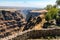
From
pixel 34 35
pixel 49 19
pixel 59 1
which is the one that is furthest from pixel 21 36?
pixel 59 1

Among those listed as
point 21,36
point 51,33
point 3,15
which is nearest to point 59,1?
point 51,33

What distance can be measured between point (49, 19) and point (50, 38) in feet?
51.7

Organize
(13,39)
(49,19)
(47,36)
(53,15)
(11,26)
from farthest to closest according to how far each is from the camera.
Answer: (11,26) → (53,15) → (49,19) → (47,36) → (13,39)

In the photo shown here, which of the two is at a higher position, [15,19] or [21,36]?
[21,36]

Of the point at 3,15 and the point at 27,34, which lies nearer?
the point at 27,34

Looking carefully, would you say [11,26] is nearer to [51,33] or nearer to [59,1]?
[59,1]

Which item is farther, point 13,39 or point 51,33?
point 51,33

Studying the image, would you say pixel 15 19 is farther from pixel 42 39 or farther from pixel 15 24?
pixel 42 39

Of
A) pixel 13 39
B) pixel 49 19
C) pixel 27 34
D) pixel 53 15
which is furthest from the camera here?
pixel 53 15

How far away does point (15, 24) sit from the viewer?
119 meters

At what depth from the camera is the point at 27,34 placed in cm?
1616

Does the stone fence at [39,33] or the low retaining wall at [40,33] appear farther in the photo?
the low retaining wall at [40,33]

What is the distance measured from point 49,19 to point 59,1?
43.8 feet

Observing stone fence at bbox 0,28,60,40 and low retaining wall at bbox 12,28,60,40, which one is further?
low retaining wall at bbox 12,28,60,40
